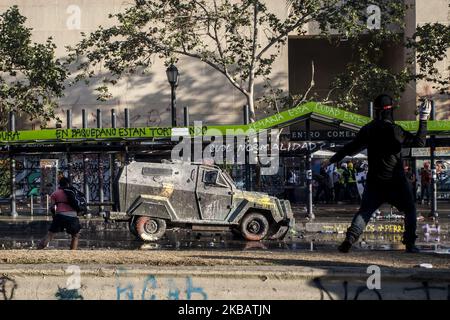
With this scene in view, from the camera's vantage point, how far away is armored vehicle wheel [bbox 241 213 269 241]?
17047 millimetres

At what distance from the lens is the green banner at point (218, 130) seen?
66.9ft

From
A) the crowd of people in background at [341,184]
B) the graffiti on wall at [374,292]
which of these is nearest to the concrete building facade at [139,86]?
the crowd of people in background at [341,184]

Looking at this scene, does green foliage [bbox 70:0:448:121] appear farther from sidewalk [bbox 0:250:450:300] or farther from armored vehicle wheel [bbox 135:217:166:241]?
sidewalk [bbox 0:250:450:300]

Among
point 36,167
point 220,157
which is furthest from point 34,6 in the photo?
point 220,157

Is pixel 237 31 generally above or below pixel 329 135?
above

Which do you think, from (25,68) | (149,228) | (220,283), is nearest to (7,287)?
(220,283)

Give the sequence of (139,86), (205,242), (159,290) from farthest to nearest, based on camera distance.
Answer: (139,86), (205,242), (159,290)

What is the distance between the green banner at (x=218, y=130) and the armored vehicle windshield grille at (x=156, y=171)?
460cm

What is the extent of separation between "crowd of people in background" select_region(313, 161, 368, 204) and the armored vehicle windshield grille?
13.7 meters

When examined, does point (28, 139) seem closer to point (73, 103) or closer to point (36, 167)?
point (36, 167)

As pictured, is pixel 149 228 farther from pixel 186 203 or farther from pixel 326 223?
pixel 326 223

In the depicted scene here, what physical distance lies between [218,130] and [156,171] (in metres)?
4.80

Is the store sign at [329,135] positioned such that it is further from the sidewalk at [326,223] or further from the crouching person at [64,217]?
the crouching person at [64,217]

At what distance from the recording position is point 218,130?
70.5ft
